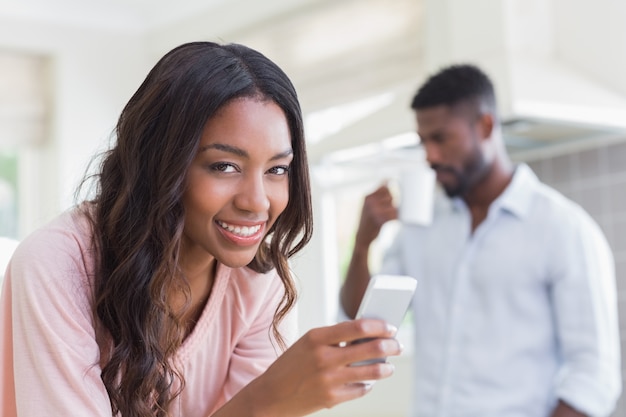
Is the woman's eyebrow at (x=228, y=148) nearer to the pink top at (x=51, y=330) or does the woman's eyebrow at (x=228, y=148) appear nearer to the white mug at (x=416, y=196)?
the pink top at (x=51, y=330)

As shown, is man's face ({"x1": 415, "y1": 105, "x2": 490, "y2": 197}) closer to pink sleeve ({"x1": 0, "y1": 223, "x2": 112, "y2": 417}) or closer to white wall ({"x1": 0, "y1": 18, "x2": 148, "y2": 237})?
pink sleeve ({"x1": 0, "y1": 223, "x2": 112, "y2": 417})

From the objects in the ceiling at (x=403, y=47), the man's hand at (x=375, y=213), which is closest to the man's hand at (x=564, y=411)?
the man's hand at (x=375, y=213)

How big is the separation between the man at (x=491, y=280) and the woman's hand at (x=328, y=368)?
1445 mm

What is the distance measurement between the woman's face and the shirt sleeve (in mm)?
1495

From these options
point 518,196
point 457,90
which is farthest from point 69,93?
point 518,196

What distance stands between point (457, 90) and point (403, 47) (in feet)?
4.14

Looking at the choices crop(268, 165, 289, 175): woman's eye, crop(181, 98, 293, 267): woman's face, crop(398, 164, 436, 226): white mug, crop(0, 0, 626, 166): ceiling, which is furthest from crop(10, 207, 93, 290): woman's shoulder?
crop(0, 0, 626, 166): ceiling

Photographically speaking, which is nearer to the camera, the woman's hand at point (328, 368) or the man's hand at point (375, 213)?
the woman's hand at point (328, 368)

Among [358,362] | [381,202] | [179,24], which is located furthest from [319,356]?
[179,24]

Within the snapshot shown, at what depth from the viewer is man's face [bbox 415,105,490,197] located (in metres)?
2.93

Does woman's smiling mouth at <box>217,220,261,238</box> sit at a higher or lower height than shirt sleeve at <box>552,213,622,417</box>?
higher

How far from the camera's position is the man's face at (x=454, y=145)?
2.93m

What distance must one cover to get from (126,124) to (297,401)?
0.41 metres

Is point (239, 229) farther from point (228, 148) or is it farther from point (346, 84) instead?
point (346, 84)
